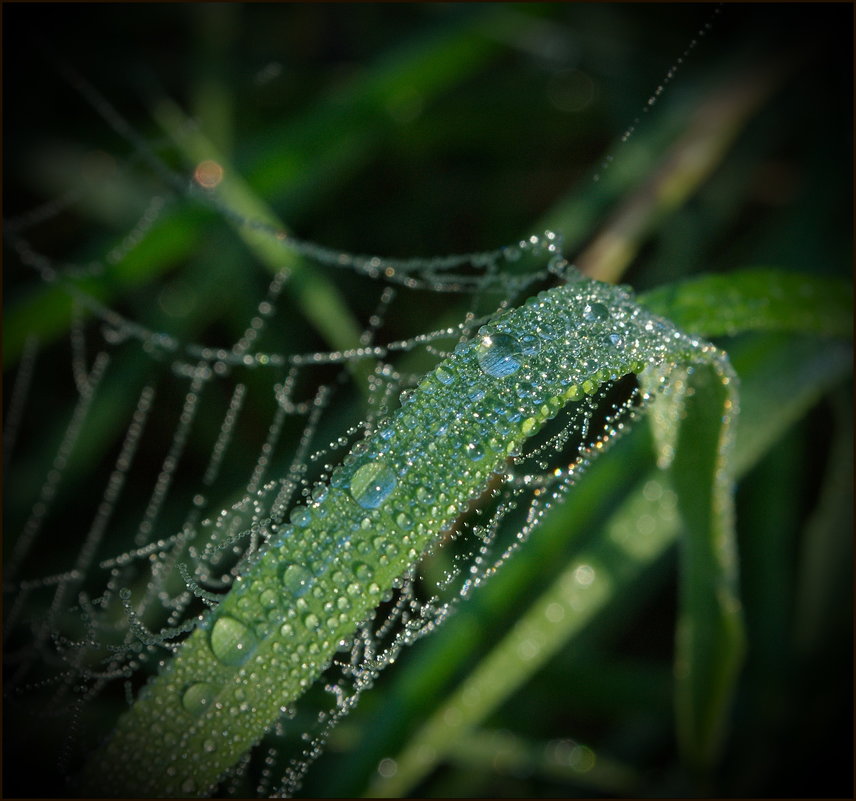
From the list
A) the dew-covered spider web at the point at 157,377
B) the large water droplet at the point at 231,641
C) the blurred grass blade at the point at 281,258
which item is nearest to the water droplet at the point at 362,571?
the large water droplet at the point at 231,641

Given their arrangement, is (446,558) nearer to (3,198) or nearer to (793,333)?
(793,333)

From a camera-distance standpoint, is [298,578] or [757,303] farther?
[757,303]

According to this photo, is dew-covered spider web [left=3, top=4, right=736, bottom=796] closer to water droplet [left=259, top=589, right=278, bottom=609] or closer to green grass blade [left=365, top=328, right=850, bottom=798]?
green grass blade [left=365, top=328, right=850, bottom=798]

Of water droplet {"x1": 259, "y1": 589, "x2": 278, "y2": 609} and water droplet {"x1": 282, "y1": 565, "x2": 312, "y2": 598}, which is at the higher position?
water droplet {"x1": 282, "y1": 565, "x2": 312, "y2": 598}

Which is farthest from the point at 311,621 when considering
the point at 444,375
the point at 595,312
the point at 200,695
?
the point at 595,312

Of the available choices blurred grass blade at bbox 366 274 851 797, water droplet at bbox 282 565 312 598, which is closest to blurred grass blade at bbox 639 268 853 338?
blurred grass blade at bbox 366 274 851 797

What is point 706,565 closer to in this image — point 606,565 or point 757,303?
point 606,565

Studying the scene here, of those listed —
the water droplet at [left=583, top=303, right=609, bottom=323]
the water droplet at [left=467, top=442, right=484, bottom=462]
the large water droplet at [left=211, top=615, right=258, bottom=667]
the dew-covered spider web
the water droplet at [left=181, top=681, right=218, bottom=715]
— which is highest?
the dew-covered spider web
